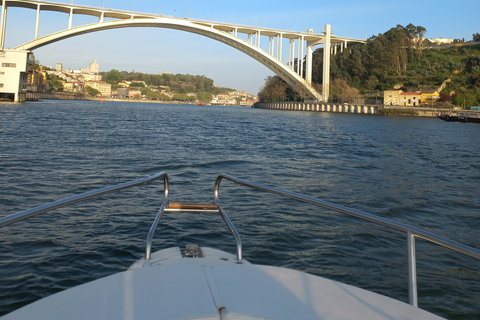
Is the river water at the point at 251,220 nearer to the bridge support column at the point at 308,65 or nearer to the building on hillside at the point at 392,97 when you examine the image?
the bridge support column at the point at 308,65

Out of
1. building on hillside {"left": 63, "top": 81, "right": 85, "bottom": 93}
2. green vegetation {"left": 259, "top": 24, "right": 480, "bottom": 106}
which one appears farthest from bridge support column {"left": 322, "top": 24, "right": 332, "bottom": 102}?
building on hillside {"left": 63, "top": 81, "right": 85, "bottom": 93}

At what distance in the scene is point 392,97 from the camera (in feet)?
182

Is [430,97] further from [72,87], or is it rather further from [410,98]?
[72,87]

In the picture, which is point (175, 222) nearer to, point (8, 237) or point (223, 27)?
point (8, 237)

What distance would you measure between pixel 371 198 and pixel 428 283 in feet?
9.14

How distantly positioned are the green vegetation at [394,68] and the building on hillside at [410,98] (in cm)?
273

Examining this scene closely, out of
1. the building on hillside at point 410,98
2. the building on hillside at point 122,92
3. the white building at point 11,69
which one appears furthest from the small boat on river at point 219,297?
the building on hillside at point 122,92

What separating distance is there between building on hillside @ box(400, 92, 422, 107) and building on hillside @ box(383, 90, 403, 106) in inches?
21.6

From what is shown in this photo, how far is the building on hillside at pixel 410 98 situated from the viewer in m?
54.3

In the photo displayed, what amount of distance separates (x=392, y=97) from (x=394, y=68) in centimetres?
945

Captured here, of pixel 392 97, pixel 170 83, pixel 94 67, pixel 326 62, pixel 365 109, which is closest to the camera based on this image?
pixel 326 62

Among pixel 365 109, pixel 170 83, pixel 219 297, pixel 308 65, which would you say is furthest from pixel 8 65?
pixel 170 83

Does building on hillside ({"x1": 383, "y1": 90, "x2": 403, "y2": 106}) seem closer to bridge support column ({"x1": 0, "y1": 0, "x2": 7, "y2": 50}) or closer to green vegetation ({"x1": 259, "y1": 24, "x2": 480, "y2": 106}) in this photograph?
green vegetation ({"x1": 259, "y1": 24, "x2": 480, "y2": 106})

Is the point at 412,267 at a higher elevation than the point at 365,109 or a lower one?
lower
